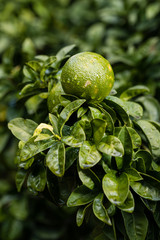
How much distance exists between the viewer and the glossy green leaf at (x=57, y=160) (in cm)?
63

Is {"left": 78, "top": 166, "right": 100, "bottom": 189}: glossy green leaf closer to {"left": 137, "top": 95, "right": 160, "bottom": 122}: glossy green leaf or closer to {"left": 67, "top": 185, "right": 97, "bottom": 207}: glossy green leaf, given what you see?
{"left": 67, "top": 185, "right": 97, "bottom": 207}: glossy green leaf

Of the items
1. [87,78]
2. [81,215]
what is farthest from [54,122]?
[81,215]

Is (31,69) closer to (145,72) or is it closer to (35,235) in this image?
(145,72)

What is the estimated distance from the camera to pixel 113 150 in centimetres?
66

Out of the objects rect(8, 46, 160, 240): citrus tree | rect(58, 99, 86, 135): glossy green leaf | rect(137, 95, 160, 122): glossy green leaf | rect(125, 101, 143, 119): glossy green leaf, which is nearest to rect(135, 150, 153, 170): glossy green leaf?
rect(8, 46, 160, 240): citrus tree

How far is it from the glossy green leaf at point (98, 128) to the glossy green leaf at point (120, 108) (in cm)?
12

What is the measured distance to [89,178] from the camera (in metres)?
0.69

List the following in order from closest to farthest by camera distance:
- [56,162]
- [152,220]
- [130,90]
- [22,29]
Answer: [56,162] → [152,220] → [130,90] → [22,29]

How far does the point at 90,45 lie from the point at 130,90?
2.67 ft

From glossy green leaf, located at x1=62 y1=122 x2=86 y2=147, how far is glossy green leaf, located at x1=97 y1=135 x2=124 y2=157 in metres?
0.05

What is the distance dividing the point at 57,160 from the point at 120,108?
258 millimetres

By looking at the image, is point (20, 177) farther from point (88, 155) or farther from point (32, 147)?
point (88, 155)

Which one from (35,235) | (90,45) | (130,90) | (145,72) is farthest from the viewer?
(90,45)

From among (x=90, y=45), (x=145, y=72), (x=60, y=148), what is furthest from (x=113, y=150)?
(x=90, y=45)
